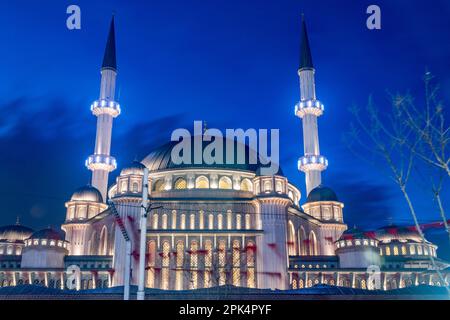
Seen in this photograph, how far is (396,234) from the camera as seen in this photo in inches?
2613

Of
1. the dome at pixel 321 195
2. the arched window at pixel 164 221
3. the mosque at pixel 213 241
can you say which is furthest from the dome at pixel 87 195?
the dome at pixel 321 195

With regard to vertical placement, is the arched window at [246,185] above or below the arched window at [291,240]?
above

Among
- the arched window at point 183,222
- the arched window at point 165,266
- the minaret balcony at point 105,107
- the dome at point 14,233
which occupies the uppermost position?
the minaret balcony at point 105,107

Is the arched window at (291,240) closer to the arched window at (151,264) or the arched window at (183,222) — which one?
the arched window at (183,222)

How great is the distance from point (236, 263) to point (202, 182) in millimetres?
12997

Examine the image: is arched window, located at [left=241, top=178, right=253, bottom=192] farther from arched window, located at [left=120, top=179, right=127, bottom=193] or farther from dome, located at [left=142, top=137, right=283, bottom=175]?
arched window, located at [left=120, top=179, right=127, bottom=193]

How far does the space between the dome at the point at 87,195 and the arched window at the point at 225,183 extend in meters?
16.9

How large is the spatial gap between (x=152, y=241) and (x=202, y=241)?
5.92 m

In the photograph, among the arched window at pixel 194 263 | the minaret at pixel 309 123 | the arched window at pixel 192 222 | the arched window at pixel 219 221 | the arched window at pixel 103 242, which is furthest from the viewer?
the minaret at pixel 309 123

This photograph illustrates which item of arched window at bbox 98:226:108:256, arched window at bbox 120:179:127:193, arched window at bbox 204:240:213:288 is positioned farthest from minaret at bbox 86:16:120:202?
arched window at bbox 204:240:213:288

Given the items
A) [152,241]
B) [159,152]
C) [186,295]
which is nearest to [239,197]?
[152,241]

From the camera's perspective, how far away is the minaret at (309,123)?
6819 cm

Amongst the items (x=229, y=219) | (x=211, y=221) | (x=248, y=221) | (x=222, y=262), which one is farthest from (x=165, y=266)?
(x=248, y=221)

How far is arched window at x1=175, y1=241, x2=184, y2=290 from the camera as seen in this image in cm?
5300
